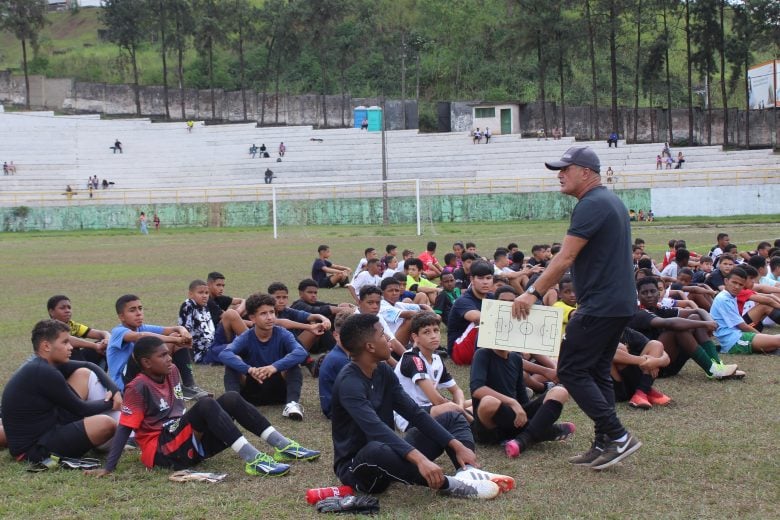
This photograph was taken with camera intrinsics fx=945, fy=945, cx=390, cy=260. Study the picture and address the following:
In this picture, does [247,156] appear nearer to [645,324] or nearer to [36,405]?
[645,324]

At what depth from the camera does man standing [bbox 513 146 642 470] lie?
21.6 feet

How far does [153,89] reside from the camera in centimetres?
8038

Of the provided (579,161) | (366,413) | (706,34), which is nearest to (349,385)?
(366,413)

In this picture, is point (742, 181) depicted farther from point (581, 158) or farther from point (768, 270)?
point (581, 158)

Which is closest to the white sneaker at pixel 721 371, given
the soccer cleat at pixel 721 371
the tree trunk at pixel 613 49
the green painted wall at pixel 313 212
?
the soccer cleat at pixel 721 371

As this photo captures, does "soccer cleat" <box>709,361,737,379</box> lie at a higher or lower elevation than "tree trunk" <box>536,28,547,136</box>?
lower

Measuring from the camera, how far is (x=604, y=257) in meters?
6.61

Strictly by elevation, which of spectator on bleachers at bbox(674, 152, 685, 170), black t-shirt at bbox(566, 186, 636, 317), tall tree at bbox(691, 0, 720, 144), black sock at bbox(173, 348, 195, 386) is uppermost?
tall tree at bbox(691, 0, 720, 144)

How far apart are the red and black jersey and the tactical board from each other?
2392 mm

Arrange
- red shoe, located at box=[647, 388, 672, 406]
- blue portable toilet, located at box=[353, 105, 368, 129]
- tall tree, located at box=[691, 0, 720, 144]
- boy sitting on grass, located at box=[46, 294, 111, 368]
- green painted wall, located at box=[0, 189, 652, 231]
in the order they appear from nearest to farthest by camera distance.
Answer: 1. red shoe, located at box=[647, 388, 672, 406]
2. boy sitting on grass, located at box=[46, 294, 111, 368]
3. green painted wall, located at box=[0, 189, 652, 231]
4. tall tree, located at box=[691, 0, 720, 144]
5. blue portable toilet, located at box=[353, 105, 368, 129]

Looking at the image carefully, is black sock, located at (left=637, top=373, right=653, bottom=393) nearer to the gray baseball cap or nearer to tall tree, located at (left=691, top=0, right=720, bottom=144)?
the gray baseball cap

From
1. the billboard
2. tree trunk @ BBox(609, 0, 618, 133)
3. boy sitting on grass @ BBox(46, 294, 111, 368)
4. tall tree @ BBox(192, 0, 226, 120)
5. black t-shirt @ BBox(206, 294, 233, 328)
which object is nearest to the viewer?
boy sitting on grass @ BBox(46, 294, 111, 368)

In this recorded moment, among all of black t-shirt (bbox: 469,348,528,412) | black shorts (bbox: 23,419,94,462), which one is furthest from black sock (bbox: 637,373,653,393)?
black shorts (bbox: 23,419,94,462)

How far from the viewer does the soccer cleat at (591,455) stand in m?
6.80
